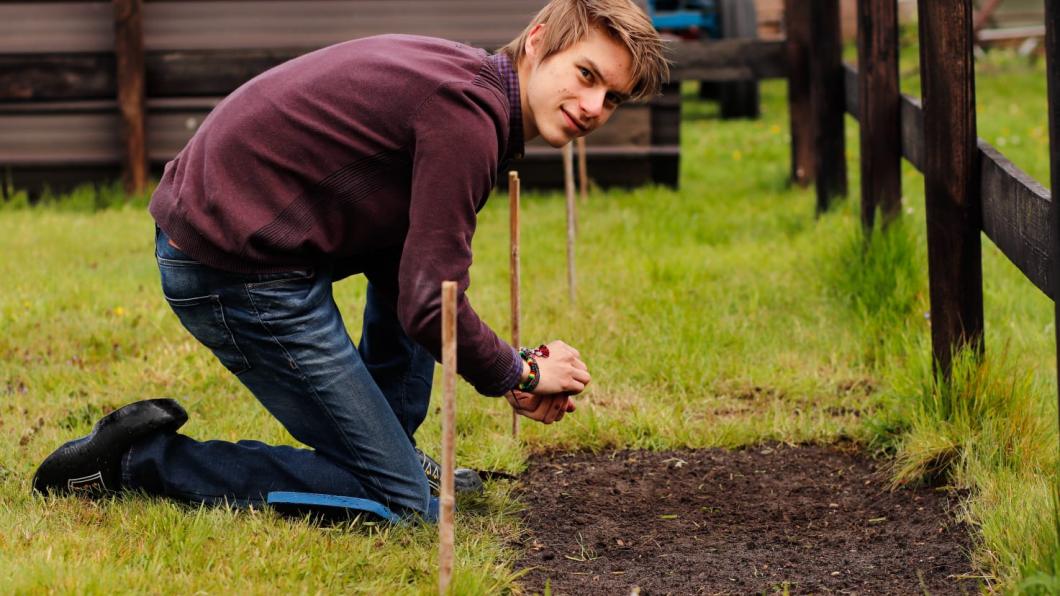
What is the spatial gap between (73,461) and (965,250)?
2.37 m

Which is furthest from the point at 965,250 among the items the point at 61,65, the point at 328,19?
the point at 61,65

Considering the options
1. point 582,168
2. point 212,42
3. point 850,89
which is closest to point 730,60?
point 582,168

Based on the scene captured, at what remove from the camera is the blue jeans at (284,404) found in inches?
112

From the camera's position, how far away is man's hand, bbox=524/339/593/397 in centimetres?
272

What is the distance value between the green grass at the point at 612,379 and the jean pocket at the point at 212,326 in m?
0.36

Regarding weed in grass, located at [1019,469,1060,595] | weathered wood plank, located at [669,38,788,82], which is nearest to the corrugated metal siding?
weathered wood plank, located at [669,38,788,82]

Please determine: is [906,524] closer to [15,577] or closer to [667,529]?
[667,529]

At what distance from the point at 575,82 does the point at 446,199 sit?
38 centimetres

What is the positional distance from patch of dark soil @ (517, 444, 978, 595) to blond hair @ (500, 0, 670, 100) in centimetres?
109

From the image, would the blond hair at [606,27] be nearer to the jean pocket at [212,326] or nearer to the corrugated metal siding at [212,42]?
the jean pocket at [212,326]

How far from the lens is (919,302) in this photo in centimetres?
450

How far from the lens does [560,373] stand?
8.95 ft

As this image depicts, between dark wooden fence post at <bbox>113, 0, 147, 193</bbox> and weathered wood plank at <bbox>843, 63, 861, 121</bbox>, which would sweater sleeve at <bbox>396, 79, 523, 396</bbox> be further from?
dark wooden fence post at <bbox>113, 0, 147, 193</bbox>

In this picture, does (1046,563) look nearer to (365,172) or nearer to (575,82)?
(575,82)
